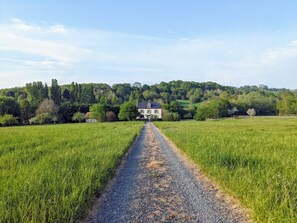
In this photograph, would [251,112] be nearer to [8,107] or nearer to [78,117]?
[78,117]

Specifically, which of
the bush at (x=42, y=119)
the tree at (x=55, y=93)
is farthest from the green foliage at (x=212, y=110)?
the tree at (x=55, y=93)

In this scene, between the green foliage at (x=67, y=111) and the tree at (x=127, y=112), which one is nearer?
the green foliage at (x=67, y=111)

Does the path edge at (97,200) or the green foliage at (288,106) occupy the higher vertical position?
the green foliage at (288,106)

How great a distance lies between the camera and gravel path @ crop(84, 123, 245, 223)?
4738mm

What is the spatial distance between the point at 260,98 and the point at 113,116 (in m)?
75.5

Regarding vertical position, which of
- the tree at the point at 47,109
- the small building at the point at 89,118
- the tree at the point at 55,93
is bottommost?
the small building at the point at 89,118

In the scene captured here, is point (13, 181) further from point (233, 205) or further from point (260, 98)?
point (260, 98)

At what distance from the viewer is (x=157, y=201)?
222 inches

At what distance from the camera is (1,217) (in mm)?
3982

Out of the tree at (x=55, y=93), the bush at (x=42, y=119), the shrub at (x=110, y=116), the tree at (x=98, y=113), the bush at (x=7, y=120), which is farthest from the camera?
the tree at (x=55, y=93)

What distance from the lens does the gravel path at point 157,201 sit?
4.74m

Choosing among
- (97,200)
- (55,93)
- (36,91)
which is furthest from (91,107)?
(97,200)

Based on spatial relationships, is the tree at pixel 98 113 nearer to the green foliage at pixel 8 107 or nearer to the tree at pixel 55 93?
the tree at pixel 55 93

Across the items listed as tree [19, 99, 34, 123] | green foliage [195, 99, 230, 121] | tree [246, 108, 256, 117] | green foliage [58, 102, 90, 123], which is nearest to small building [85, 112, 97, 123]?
green foliage [58, 102, 90, 123]
